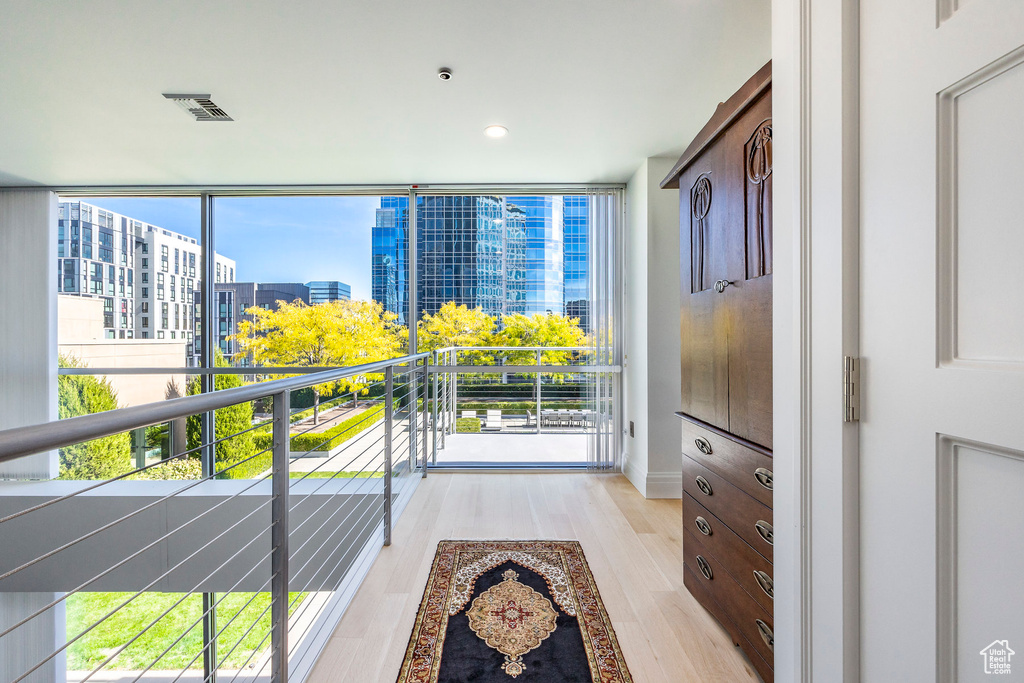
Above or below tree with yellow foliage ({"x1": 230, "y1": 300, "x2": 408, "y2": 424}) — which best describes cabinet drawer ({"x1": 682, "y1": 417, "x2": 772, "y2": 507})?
below

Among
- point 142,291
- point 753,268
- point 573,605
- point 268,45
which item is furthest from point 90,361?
point 753,268

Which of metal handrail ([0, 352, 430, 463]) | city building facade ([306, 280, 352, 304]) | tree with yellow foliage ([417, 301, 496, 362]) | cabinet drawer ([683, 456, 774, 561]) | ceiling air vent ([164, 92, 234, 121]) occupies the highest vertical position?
ceiling air vent ([164, 92, 234, 121])

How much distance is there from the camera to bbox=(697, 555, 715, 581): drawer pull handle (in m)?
1.65

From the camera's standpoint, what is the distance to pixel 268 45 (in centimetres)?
194

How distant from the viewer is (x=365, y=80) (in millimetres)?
2195

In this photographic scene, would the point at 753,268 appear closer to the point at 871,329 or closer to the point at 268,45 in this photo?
the point at 871,329

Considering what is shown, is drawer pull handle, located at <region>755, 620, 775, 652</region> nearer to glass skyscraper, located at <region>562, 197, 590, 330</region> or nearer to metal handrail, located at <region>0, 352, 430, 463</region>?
metal handrail, located at <region>0, 352, 430, 463</region>

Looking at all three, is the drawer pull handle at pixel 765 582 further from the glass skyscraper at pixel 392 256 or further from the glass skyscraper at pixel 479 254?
the glass skyscraper at pixel 392 256

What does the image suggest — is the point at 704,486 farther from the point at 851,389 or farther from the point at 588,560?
the point at 851,389

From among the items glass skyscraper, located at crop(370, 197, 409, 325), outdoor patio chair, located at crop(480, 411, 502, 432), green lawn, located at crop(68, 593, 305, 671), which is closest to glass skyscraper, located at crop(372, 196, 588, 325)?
glass skyscraper, located at crop(370, 197, 409, 325)

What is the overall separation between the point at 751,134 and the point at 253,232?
3.66 m

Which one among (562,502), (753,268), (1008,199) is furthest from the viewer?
(562,502)

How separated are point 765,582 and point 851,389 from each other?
0.78 m

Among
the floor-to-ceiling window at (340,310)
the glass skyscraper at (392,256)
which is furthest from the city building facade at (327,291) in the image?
the glass skyscraper at (392,256)
